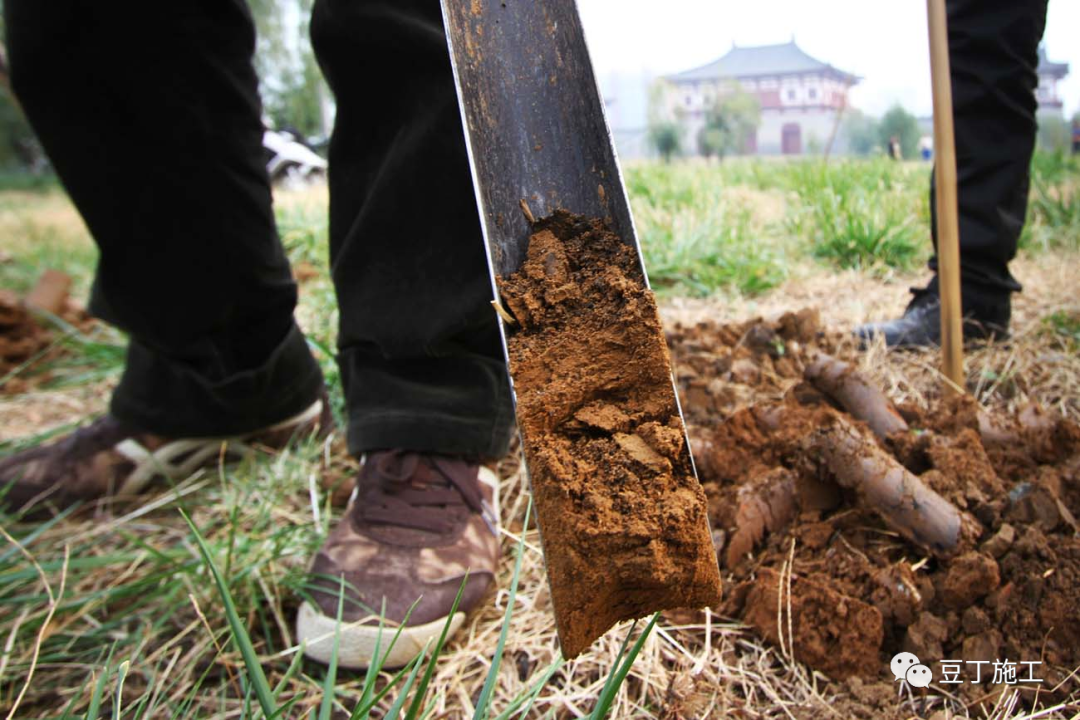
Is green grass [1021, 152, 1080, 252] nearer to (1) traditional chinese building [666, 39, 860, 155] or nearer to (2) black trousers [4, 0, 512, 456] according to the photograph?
(1) traditional chinese building [666, 39, 860, 155]

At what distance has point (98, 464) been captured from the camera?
5.41ft

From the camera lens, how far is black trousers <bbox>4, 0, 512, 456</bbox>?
1.14 metres

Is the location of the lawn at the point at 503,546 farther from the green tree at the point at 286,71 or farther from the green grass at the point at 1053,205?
the green tree at the point at 286,71

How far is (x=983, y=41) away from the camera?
167cm

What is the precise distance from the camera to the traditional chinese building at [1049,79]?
251 centimetres

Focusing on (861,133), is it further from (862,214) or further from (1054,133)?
(1054,133)

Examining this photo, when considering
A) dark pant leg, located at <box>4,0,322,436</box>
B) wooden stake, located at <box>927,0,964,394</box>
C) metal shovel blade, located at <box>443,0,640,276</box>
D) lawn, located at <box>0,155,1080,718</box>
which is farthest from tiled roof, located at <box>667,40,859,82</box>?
metal shovel blade, located at <box>443,0,640,276</box>

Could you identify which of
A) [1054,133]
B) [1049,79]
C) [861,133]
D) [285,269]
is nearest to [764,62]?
[861,133]

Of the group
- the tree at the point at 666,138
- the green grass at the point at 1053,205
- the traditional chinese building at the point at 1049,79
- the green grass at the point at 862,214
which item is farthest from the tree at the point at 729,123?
the green grass at the point at 1053,205

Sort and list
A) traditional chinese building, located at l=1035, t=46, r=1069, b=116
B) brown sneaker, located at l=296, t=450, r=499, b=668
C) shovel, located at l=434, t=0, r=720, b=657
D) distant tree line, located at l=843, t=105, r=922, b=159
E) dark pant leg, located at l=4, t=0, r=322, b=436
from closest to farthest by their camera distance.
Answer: shovel, located at l=434, t=0, r=720, b=657
brown sneaker, located at l=296, t=450, r=499, b=668
dark pant leg, located at l=4, t=0, r=322, b=436
traditional chinese building, located at l=1035, t=46, r=1069, b=116
distant tree line, located at l=843, t=105, r=922, b=159

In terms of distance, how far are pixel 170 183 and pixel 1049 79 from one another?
3100mm

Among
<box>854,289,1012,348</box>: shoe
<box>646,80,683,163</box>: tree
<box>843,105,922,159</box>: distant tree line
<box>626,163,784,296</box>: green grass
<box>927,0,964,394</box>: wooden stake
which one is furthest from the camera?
<box>646,80,683,163</box>: tree

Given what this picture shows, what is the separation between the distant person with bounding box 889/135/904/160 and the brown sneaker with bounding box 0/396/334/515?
3060 mm

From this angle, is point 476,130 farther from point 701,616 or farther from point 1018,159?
point 1018,159
